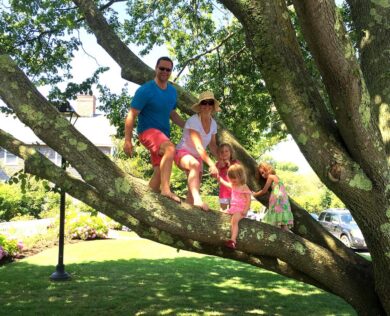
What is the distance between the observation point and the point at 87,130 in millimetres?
45844

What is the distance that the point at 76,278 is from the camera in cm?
1038

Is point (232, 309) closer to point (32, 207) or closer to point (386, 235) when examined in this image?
point (386, 235)

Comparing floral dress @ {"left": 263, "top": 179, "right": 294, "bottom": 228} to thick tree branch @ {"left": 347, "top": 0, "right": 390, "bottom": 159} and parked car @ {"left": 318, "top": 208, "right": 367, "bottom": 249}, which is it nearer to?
thick tree branch @ {"left": 347, "top": 0, "right": 390, "bottom": 159}

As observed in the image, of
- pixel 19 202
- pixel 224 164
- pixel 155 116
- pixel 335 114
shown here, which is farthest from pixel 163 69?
pixel 19 202

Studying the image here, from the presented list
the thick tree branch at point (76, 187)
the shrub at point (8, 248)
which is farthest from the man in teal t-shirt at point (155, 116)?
the shrub at point (8, 248)

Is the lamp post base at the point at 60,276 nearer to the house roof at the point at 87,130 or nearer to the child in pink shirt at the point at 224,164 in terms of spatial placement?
the child in pink shirt at the point at 224,164

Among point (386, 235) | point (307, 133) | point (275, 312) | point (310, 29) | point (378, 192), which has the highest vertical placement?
point (310, 29)

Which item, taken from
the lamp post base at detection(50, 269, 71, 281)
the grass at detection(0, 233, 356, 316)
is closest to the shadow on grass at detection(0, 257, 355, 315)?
the grass at detection(0, 233, 356, 316)

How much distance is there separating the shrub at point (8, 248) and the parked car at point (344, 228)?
11225mm

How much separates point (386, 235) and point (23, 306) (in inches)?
250

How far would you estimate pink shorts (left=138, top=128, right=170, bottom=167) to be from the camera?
14.3 ft

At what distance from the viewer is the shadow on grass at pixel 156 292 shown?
25.7ft

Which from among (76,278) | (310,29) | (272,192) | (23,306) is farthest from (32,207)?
(310,29)

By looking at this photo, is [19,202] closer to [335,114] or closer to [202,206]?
[202,206]
